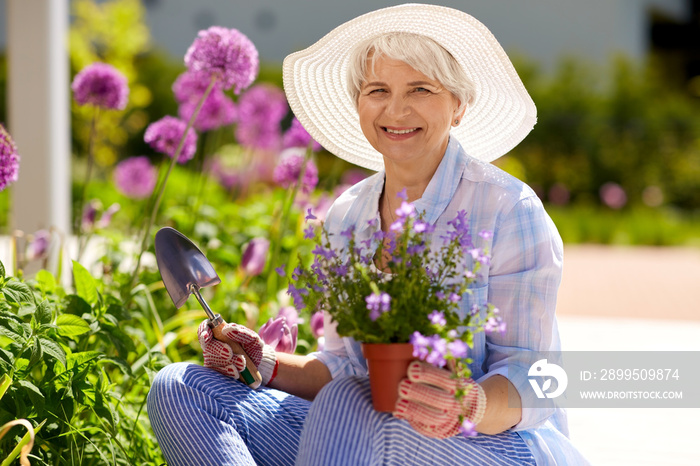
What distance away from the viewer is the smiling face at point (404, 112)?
1.74 m

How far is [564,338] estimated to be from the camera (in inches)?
170

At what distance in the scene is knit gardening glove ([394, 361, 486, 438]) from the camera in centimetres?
130

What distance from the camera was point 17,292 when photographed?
5.39 feet

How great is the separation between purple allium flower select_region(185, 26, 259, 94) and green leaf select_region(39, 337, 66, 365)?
96 cm

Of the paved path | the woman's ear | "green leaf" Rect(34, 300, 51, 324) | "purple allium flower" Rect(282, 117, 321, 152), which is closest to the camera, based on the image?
"green leaf" Rect(34, 300, 51, 324)

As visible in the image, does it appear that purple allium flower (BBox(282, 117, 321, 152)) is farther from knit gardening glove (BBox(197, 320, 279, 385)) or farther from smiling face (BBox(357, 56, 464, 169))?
knit gardening glove (BBox(197, 320, 279, 385))

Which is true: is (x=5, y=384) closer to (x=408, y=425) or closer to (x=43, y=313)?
(x=43, y=313)

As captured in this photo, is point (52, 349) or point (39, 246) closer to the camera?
point (52, 349)

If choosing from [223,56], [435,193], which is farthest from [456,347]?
[223,56]

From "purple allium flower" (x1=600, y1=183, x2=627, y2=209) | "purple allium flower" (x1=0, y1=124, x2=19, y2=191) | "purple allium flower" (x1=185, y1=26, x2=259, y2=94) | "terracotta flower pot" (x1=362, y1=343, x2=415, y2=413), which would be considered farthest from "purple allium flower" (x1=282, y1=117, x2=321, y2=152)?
"purple allium flower" (x1=600, y1=183, x2=627, y2=209)

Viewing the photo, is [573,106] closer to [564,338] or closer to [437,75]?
[564,338]

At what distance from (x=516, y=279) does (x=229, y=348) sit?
1.94 ft

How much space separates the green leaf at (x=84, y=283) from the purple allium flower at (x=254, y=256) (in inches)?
30.8

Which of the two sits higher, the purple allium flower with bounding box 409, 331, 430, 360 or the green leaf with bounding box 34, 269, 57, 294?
the green leaf with bounding box 34, 269, 57, 294
